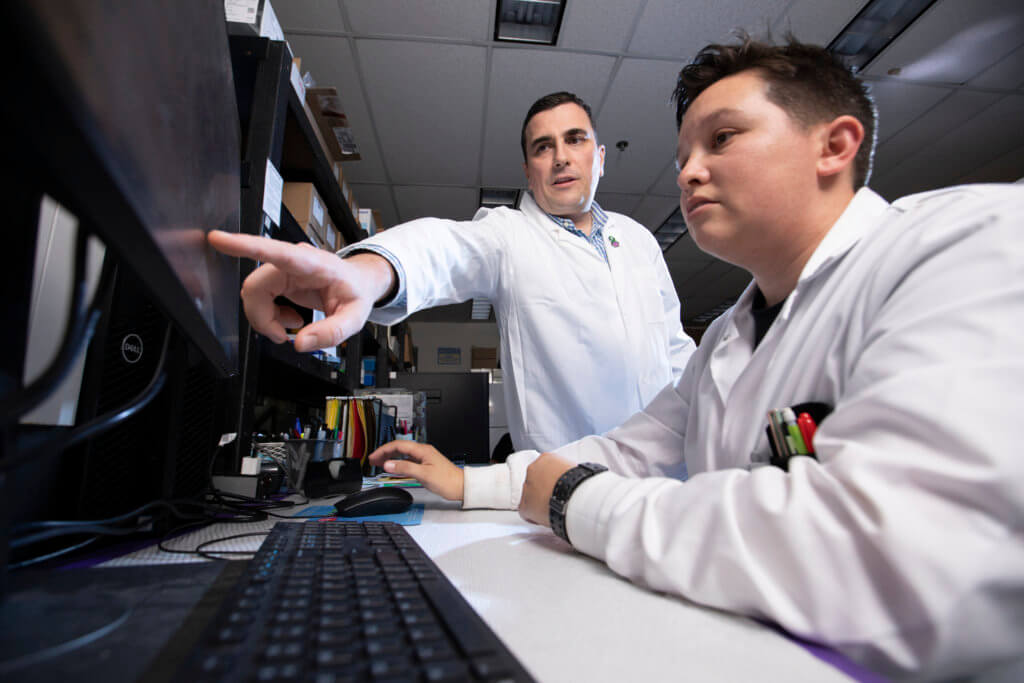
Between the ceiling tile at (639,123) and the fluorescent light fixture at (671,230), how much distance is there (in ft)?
1.87

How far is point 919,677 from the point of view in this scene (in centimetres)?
30

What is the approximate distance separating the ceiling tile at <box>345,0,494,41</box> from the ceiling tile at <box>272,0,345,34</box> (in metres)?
0.07

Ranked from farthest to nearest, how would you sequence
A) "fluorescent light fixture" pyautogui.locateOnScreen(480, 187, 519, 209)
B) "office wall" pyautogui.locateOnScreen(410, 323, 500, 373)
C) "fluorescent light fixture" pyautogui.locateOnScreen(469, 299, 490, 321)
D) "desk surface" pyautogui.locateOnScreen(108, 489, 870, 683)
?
"office wall" pyautogui.locateOnScreen(410, 323, 500, 373), "fluorescent light fixture" pyautogui.locateOnScreen(469, 299, 490, 321), "fluorescent light fixture" pyautogui.locateOnScreen(480, 187, 519, 209), "desk surface" pyautogui.locateOnScreen(108, 489, 870, 683)

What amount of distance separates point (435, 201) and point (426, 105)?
43.2 inches

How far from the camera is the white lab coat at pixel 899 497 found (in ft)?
0.98

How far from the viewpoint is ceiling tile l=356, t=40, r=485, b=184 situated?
246cm

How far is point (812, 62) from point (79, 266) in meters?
1.00

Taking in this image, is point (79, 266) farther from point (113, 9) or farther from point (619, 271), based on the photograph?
point (619, 271)

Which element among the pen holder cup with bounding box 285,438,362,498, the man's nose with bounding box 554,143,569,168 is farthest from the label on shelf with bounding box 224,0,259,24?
the pen holder cup with bounding box 285,438,362,498

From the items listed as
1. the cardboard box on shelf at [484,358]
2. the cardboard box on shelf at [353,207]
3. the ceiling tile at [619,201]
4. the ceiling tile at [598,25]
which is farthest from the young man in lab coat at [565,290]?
the cardboard box on shelf at [484,358]

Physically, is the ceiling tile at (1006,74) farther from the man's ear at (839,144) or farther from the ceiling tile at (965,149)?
the man's ear at (839,144)

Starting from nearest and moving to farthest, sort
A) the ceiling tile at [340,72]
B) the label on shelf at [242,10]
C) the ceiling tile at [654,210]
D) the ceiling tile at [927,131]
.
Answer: the label on shelf at [242,10]
the ceiling tile at [340,72]
the ceiling tile at [927,131]
the ceiling tile at [654,210]

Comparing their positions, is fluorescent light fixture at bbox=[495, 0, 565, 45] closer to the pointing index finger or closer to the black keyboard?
the pointing index finger

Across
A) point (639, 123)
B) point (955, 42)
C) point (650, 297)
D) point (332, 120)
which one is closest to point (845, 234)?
point (650, 297)
